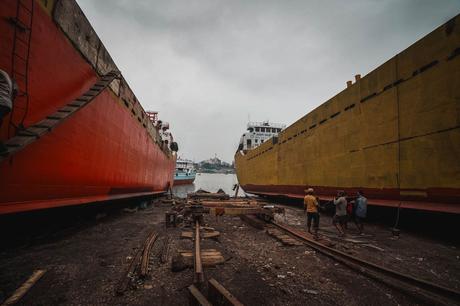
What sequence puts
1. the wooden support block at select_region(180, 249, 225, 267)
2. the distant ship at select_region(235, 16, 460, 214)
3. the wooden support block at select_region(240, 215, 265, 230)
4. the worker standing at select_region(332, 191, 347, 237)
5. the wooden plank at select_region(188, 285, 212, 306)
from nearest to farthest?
the wooden plank at select_region(188, 285, 212, 306) → the wooden support block at select_region(180, 249, 225, 267) → the distant ship at select_region(235, 16, 460, 214) → the worker standing at select_region(332, 191, 347, 237) → the wooden support block at select_region(240, 215, 265, 230)

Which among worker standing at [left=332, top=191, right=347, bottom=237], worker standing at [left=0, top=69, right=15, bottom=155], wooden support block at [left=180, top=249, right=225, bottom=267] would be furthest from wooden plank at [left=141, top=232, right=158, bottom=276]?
worker standing at [left=332, top=191, right=347, bottom=237]

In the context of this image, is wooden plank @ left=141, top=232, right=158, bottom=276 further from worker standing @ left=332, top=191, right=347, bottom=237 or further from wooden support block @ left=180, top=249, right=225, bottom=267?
worker standing @ left=332, top=191, right=347, bottom=237

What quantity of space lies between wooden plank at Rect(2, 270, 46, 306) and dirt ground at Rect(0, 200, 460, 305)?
0.07 m

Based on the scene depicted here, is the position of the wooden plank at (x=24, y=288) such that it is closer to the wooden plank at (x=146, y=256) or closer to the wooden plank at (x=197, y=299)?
the wooden plank at (x=146, y=256)

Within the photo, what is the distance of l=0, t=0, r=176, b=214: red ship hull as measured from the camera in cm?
358

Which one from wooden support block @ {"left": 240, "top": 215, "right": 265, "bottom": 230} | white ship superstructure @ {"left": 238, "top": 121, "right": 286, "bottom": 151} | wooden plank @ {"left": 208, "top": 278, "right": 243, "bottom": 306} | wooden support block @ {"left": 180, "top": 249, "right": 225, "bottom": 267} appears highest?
white ship superstructure @ {"left": 238, "top": 121, "right": 286, "bottom": 151}

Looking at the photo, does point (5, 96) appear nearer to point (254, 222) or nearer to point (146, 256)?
point (146, 256)

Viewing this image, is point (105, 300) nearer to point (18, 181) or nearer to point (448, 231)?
point (18, 181)

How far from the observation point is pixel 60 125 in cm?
451

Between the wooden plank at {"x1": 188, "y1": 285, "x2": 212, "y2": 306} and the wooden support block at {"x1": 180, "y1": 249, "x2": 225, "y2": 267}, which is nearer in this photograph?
the wooden plank at {"x1": 188, "y1": 285, "x2": 212, "y2": 306}

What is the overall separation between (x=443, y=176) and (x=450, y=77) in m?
2.60

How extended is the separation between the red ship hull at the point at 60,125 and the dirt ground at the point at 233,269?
3.37 feet

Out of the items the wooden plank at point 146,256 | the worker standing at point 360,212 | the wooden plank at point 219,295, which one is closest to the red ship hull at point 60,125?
the wooden plank at point 146,256

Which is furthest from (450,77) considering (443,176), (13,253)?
(13,253)
